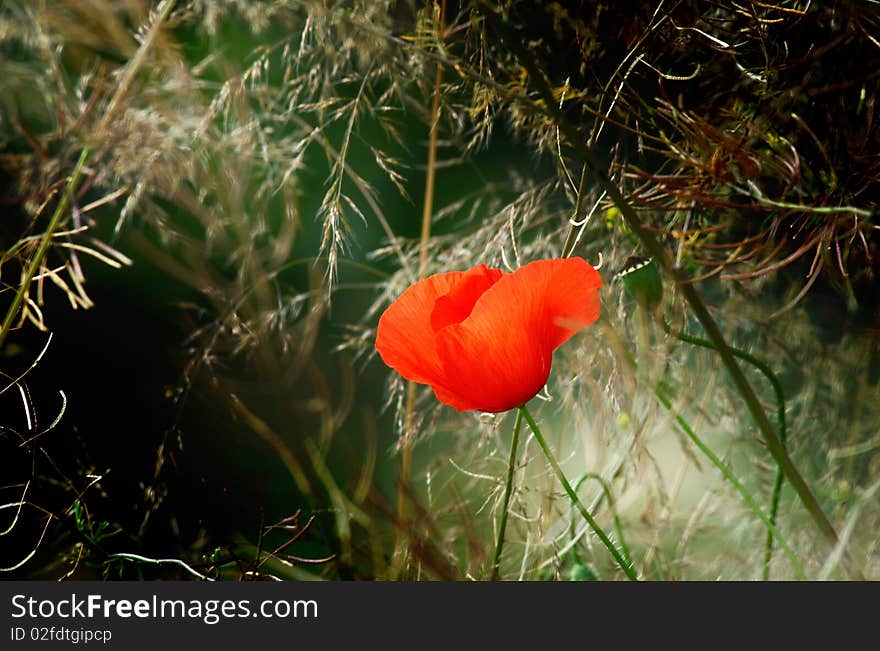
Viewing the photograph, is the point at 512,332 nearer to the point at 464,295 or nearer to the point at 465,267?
the point at 464,295

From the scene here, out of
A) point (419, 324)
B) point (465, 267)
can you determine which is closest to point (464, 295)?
point (419, 324)

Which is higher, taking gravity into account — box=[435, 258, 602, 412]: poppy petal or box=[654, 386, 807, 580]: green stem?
box=[435, 258, 602, 412]: poppy petal

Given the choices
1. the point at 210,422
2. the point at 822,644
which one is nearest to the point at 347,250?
the point at 210,422

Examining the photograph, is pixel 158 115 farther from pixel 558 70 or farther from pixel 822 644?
pixel 822 644

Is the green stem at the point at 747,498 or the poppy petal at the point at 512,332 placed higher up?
the poppy petal at the point at 512,332

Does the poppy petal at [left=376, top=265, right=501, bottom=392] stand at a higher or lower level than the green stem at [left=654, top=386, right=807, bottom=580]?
higher
